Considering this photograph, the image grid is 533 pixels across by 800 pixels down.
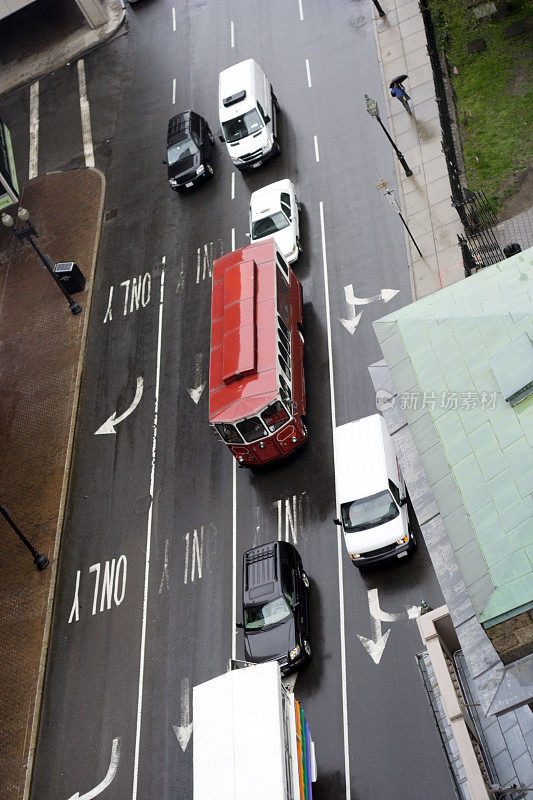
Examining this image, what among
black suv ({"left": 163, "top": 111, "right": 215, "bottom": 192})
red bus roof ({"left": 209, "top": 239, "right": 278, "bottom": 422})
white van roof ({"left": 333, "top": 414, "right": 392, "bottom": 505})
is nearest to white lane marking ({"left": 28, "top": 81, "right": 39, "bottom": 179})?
black suv ({"left": 163, "top": 111, "right": 215, "bottom": 192})

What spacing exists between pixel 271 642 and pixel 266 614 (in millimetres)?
830

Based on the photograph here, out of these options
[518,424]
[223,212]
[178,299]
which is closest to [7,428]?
[178,299]

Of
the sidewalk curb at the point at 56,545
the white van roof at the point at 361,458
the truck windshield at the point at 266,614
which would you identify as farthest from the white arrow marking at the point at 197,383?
the truck windshield at the point at 266,614

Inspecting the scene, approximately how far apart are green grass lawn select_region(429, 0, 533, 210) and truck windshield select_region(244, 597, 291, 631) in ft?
53.2

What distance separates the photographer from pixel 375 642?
2834 cm

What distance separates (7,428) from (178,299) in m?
8.55

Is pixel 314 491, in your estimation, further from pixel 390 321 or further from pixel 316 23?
pixel 316 23

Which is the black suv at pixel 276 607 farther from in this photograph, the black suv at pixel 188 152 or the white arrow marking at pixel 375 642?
the black suv at pixel 188 152

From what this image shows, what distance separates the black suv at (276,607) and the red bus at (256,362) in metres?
3.84

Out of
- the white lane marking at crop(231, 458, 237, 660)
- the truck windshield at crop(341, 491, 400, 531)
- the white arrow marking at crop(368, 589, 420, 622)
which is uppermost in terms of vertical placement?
the truck windshield at crop(341, 491, 400, 531)

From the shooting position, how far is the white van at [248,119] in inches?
1667

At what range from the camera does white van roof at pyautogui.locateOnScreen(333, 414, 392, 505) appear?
1155 inches

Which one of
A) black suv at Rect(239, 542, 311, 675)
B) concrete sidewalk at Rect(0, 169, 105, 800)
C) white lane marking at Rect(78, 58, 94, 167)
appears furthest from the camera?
white lane marking at Rect(78, 58, 94, 167)

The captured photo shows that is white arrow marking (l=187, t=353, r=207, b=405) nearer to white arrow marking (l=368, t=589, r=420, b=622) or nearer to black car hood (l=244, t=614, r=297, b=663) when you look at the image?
black car hood (l=244, t=614, r=297, b=663)
